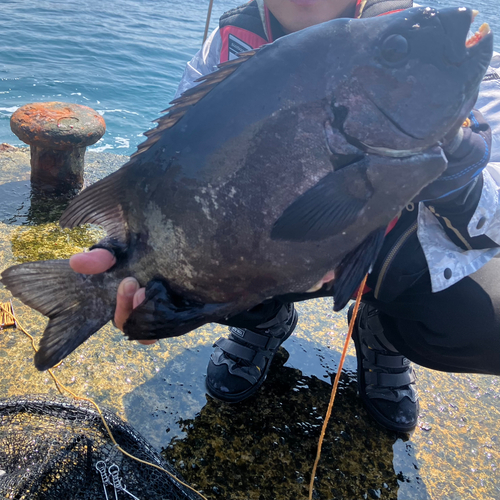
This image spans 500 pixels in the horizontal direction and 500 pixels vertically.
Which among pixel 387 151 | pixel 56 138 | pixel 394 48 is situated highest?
pixel 394 48

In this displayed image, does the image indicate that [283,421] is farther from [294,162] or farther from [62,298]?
[294,162]

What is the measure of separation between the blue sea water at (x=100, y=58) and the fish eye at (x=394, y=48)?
33.7 ft

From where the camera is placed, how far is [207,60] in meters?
3.11

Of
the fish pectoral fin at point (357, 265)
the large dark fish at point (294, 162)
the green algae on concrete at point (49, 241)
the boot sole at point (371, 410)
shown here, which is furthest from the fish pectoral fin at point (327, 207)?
the green algae on concrete at point (49, 241)

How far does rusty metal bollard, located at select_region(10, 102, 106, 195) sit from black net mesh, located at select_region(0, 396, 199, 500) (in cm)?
317

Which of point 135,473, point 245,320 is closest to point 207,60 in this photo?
A: point 245,320

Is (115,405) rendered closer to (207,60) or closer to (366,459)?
(366,459)

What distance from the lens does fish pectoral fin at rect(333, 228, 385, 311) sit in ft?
5.59

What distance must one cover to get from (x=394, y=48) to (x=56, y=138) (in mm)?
3888

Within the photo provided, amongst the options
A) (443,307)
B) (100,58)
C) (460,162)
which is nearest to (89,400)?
(443,307)

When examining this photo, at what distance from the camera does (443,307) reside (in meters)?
2.31

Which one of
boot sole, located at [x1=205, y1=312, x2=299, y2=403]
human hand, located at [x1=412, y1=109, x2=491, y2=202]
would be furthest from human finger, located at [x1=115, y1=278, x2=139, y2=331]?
human hand, located at [x1=412, y1=109, x2=491, y2=202]

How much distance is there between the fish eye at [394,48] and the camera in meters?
1.57

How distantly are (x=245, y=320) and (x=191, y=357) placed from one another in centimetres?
62
